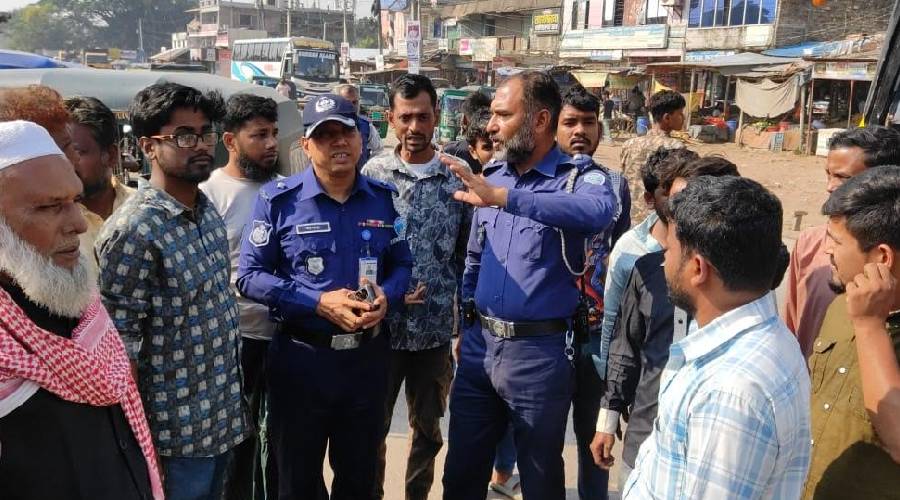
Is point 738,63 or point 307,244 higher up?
point 738,63

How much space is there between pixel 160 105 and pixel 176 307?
0.81m

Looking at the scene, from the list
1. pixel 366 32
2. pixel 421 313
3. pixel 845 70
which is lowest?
pixel 421 313

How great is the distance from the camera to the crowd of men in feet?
4.88

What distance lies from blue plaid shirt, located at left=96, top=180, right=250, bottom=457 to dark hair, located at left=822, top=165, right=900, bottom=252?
2.08 meters

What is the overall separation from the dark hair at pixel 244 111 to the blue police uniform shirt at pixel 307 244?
37.5 inches

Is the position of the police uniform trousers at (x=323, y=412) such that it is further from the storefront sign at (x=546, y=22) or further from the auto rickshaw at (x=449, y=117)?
the storefront sign at (x=546, y=22)

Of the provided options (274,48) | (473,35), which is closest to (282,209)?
(274,48)

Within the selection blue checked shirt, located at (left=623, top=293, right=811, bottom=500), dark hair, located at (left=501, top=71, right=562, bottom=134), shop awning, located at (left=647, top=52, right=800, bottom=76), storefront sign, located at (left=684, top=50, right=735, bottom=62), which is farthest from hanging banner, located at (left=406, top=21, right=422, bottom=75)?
storefront sign, located at (left=684, top=50, right=735, bottom=62)

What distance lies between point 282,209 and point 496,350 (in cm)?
109

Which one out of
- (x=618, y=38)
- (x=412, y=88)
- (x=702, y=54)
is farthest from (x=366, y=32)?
(x=412, y=88)

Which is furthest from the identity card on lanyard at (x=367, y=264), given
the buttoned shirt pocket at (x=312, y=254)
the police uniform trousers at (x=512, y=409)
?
the police uniform trousers at (x=512, y=409)

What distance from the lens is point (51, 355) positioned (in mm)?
1597

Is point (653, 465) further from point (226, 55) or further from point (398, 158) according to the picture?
point (226, 55)

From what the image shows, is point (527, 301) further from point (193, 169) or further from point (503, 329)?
point (193, 169)
